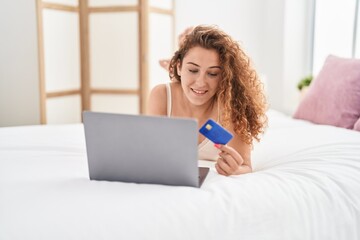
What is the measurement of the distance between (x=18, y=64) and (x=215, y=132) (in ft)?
9.04

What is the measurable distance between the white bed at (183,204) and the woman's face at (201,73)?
0.39m

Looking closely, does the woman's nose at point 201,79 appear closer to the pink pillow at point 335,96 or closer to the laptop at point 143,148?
the laptop at point 143,148

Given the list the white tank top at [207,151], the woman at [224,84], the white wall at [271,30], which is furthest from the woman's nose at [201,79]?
the white wall at [271,30]

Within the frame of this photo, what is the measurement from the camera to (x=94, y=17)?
398cm

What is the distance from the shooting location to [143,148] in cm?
116

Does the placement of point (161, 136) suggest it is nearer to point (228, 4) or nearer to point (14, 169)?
point (14, 169)

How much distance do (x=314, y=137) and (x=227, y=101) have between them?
0.52 meters

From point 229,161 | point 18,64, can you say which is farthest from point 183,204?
point 18,64

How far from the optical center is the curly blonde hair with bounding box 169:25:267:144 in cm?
161

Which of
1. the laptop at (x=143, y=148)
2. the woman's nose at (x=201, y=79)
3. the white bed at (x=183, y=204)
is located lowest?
the white bed at (x=183, y=204)

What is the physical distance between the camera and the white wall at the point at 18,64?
11.4ft

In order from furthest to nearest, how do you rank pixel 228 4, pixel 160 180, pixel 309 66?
pixel 228 4 → pixel 309 66 → pixel 160 180

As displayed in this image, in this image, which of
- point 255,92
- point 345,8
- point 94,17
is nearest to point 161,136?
point 255,92

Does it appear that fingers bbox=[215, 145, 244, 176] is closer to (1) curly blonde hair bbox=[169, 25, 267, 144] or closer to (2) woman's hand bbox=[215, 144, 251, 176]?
(2) woman's hand bbox=[215, 144, 251, 176]
